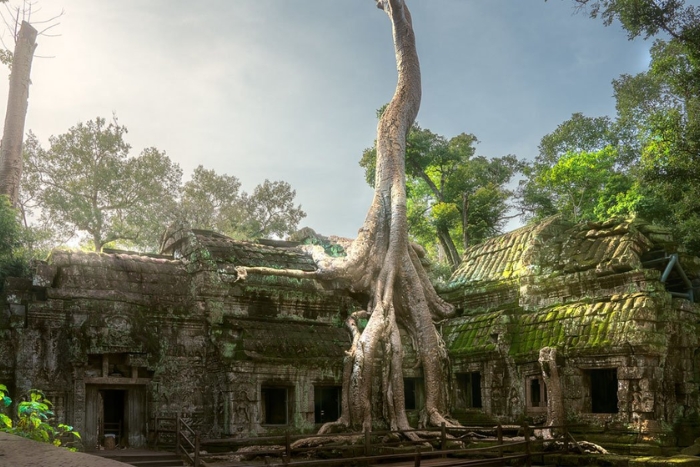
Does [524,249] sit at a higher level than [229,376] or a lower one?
higher

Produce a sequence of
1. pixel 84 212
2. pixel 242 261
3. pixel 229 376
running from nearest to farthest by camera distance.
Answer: pixel 229 376 < pixel 242 261 < pixel 84 212

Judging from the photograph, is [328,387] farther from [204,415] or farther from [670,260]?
[670,260]

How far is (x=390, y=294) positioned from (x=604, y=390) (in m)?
4.82

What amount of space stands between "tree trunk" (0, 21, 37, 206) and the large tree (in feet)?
39.9

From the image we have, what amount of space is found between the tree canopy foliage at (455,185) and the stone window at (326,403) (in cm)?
1602

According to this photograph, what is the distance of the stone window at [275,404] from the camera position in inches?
568

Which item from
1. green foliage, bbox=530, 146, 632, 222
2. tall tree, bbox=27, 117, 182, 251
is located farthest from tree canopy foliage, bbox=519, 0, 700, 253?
Answer: tall tree, bbox=27, 117, 182, 251

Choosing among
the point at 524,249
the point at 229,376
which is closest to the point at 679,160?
the point at 524,249

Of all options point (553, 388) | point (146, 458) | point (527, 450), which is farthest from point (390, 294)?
point (146, 458)

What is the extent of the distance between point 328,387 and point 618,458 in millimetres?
5960

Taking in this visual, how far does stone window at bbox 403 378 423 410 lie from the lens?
53.7 feet

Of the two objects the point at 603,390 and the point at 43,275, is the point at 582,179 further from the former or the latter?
the point at 43,275

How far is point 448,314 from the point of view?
675 inches

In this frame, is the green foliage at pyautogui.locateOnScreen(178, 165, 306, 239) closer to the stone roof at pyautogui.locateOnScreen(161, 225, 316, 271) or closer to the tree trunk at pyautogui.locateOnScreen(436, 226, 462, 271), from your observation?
the tree trunk at pyautogui.locateOnScreen(436, 226, 462, 271)
